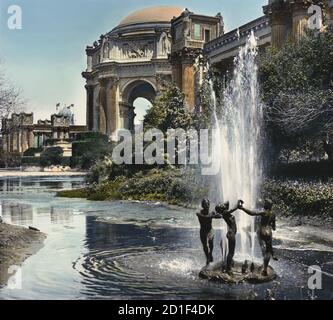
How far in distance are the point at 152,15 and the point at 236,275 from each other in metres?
68.3

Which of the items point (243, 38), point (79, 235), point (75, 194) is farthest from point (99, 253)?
point (243, 38)

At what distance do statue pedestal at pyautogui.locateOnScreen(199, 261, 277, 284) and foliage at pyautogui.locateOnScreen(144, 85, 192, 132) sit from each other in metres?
23.2

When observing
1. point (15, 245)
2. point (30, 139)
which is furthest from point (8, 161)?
point (15, 245)

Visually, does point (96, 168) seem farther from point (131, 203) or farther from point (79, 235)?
point (79, 235)

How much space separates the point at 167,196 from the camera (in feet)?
78.8

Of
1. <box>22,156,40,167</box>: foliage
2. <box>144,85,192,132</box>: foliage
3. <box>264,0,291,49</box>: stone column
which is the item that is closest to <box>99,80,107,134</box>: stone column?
<box>22,156,40,167</box>: foliage

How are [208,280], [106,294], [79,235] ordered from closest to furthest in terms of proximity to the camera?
[106,294] → [208,280] → [79,235]

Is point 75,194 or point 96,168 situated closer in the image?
point 75,194

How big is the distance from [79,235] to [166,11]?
64449 millimetres

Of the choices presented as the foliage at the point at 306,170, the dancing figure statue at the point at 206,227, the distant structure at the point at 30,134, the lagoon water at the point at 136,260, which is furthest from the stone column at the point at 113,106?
the dancing figure statue at the point at 206,227

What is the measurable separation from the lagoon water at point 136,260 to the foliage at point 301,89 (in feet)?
16.6

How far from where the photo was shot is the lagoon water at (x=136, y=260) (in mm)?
8280

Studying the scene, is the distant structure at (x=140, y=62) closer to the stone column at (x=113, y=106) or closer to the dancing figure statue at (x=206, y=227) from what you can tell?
the stone column at (x=113, y=106)

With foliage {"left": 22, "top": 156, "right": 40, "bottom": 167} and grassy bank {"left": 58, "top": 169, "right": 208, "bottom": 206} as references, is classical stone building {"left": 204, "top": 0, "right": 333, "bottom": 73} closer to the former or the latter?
grassy bank {"left": 58, "top": 169, "right": 208, "bottom": 206}
